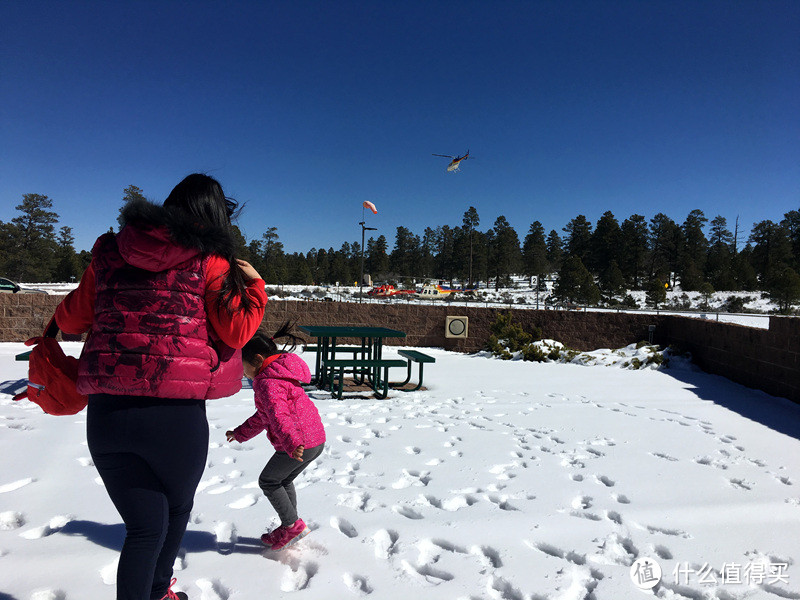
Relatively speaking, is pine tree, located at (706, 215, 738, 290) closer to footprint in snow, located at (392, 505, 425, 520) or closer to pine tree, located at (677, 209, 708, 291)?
pine tree, located at (677, 209, 708, 291)

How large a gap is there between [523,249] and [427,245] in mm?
18980

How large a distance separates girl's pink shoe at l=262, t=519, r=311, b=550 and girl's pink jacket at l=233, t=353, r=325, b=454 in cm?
46

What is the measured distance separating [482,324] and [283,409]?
34.1ft

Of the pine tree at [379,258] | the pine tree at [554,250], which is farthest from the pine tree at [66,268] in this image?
the pine tree at [554,250]

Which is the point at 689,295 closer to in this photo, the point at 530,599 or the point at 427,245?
the point at 530,599

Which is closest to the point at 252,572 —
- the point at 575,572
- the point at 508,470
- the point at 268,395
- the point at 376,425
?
the point at 268,395

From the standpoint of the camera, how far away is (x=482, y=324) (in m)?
12.2

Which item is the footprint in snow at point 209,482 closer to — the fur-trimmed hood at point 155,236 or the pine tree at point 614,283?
the fur-trimmed hood at point 155,236

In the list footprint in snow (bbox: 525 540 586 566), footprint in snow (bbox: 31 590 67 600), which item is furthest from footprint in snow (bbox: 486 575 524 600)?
footprint in snow (bbox: 31 590 67 600)

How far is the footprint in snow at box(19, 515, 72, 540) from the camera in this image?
237 cm

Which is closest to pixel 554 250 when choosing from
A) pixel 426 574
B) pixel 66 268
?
pixel 66 268

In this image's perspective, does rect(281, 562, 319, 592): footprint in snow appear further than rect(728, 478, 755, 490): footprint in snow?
No

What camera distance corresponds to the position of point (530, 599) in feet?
6.57

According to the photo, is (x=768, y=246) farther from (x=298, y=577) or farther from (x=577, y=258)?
(x=298, y=577)
